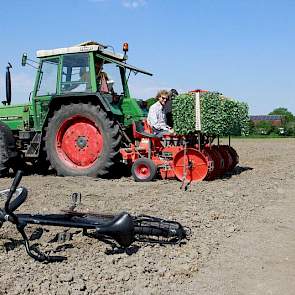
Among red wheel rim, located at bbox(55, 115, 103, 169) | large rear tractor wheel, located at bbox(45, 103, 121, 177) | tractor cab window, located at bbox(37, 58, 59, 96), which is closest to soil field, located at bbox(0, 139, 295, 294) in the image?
large rear tractor wheel, located at bbox(45, 103, 121, 177)

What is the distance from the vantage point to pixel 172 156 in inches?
362

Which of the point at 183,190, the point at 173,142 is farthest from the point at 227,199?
the point at 173,142

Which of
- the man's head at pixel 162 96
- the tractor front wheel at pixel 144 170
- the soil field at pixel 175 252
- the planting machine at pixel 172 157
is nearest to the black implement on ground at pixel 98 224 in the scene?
the soil field at pixel 175 252

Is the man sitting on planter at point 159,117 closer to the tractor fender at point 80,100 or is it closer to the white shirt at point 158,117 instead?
the white shirt at point 158,117

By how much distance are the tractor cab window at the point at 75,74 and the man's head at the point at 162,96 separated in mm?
1306

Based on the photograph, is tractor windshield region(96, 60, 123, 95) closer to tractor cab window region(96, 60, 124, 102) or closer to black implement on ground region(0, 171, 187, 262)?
tractor cab window region(96, 60, 124, 102)

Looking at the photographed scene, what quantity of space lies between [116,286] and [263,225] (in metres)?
2.52

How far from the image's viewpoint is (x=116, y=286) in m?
3.76

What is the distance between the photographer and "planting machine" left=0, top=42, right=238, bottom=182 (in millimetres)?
9156

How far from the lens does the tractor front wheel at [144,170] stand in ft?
29.6

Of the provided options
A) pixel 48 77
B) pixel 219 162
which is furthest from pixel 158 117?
pixel 48 77

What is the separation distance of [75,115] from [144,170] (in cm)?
166

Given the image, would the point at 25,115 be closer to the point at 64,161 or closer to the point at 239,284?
the point at 64,161

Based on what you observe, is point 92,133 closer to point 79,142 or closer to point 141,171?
point 79,142
